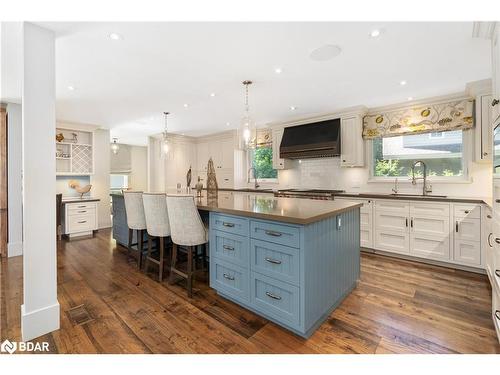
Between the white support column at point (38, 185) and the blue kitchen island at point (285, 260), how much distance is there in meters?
Answer: 1.20

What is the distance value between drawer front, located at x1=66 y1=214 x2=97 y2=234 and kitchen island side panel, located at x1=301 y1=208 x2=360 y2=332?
488 centimetres

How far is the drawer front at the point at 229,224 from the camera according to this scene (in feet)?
6.79

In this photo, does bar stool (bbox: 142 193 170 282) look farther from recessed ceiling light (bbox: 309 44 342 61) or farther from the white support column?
recessed ceiling light (bbox: 309 44 342 61)

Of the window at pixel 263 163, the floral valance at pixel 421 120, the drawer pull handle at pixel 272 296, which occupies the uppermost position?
the floral valance at pixel 421 120

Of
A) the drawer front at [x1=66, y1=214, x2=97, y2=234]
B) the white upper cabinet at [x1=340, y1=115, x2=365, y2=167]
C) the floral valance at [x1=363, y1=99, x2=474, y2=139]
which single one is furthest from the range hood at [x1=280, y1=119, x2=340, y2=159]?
the drawer front at [x1=66, y1=214, x2=97, y2=234]

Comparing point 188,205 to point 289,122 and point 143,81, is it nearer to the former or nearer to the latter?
point 143,81

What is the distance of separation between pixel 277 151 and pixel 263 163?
914mm

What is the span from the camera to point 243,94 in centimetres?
357

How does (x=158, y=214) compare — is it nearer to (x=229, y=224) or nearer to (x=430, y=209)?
(x=229, y=224)

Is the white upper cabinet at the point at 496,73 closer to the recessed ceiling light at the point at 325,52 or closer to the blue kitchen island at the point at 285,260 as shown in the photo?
the recessed ceiling light at the point at 325,52

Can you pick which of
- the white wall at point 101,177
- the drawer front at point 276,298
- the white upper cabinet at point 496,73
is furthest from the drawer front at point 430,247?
the white wall at point 101,177

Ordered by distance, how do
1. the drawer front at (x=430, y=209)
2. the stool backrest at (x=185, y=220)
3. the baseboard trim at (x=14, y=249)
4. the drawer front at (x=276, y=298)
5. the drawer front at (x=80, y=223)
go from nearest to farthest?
the drawer front at (x=276, y=298) → the stool backrest at (x=185, y=220) → the drawer front at (x=430, y=209) → the baseboard trim at (x=14, y=249) → the drawer front at (x=80, y=223)

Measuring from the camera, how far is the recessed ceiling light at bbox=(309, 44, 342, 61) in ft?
7.39
